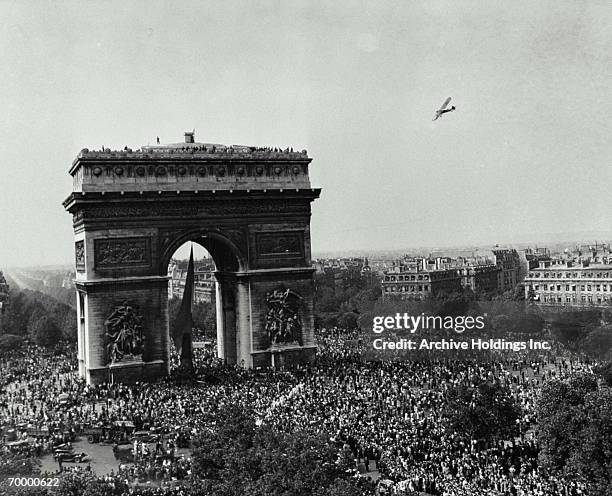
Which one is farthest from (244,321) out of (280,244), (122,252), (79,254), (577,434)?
(577,434)

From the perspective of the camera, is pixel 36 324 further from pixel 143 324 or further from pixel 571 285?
pixel 571 285

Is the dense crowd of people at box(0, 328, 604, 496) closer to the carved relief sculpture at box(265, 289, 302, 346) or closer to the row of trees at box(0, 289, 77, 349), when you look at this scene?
the carved relief sculpture at box(265, 289, 302, 346)

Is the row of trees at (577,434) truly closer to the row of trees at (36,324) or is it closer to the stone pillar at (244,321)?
the stone pillar at (244,321)

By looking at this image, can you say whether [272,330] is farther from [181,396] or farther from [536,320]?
[536,320]

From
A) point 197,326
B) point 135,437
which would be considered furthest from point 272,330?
point 197,326

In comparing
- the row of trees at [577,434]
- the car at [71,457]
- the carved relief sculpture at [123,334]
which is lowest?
the car at [71,457]

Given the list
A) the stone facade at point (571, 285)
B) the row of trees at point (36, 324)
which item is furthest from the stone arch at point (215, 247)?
the stone facade at point (571, 285)
